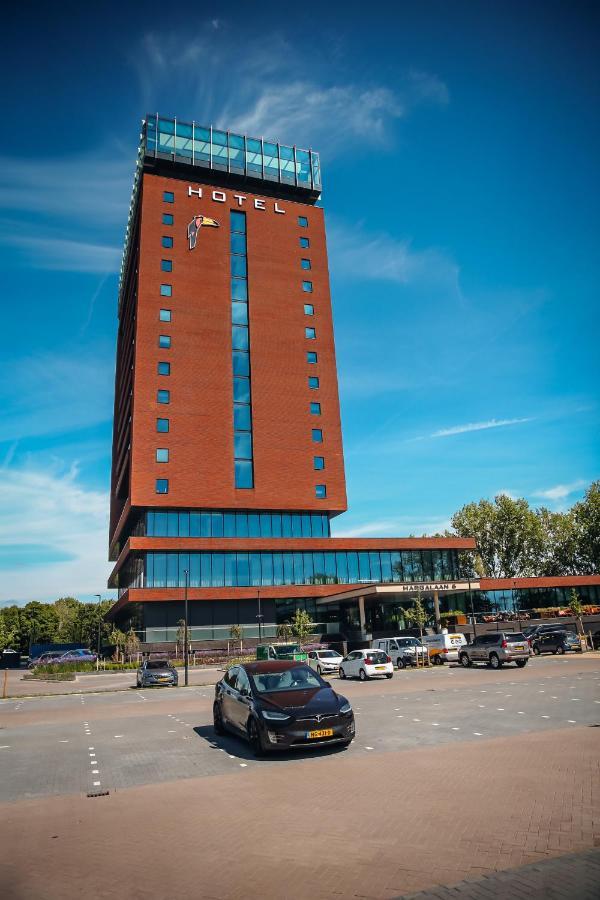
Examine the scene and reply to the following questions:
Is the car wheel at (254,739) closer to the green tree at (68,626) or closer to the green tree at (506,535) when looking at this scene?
the green tree at (506,535)

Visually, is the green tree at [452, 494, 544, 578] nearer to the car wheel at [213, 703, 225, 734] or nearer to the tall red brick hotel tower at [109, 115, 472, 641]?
the tall red brick hotel tower at [109, 115, 472, 641]

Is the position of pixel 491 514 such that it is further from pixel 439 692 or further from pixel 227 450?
pixel 439 692

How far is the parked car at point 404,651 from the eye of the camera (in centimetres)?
3509

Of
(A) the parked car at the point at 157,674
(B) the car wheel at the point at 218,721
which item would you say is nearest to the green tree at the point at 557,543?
(A) the parked car at the point at 157,674

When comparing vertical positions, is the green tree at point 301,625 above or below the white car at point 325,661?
above

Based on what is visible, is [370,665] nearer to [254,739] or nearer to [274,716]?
[254,739]

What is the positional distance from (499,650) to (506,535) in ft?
197

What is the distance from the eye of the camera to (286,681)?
1288 cm

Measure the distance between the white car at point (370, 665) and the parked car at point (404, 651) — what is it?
17.0 ft

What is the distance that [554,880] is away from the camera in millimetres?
5512

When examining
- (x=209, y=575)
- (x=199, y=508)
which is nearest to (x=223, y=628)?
(x=209, y=575)

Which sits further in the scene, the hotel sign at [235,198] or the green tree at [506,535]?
the green tree at [506,535]

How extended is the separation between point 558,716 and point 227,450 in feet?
164

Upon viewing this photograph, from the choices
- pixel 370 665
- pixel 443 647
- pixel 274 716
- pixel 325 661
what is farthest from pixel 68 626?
pixel 274 716
